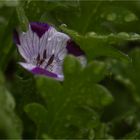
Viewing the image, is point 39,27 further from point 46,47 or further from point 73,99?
point 73,99

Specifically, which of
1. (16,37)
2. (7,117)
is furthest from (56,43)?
(7,117)

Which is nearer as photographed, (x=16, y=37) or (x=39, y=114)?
(x=39, y=114)

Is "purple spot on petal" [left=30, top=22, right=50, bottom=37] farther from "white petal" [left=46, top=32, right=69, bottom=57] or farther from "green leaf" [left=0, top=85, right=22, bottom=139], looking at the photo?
"green leaf" [left=0, top=85, right=22, bottom=139]

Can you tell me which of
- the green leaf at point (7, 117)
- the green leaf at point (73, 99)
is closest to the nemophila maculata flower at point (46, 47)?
the green leaf at point (73, 99)

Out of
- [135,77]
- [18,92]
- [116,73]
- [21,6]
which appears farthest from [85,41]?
[116,73]

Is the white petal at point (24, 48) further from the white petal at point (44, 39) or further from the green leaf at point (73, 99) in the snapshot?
the green leaf at point (73, 99)

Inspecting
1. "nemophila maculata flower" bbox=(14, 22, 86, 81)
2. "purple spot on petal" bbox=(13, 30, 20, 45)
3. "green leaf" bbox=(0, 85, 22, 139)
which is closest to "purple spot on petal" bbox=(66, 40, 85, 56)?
"nemophila maculata flower" bbox=(14, 22, 86, 81)
